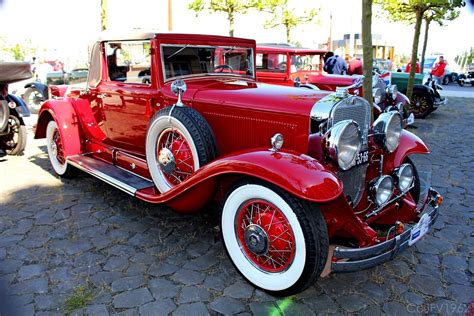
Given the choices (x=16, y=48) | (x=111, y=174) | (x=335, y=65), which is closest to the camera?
(x=16, y=48)

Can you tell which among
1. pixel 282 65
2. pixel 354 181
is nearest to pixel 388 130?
pixel 354 181

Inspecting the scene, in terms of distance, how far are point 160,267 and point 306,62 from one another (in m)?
7.13

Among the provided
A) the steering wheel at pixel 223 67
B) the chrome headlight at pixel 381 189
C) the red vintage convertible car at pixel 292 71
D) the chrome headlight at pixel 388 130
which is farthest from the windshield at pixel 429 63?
the chrome headlight at pixel 381 189

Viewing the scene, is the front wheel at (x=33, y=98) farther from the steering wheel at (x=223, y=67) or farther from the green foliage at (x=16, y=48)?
the green foliage at (x=16, y=48)

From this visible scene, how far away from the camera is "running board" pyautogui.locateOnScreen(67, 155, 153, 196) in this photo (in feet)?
11.6

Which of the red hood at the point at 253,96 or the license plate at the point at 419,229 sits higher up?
the red hood at the point at 253,96

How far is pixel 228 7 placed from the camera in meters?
15.1

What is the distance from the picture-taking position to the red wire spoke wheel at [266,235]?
251 cm

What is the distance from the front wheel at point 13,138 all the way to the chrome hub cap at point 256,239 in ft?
15.1

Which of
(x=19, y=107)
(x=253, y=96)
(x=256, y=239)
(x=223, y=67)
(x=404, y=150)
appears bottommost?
(x=256, y=239)

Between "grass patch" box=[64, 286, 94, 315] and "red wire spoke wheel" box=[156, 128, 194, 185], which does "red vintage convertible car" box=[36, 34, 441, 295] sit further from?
"grass patch" box=[64, 286, 94, 315]

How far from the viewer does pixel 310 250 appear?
2.32 m

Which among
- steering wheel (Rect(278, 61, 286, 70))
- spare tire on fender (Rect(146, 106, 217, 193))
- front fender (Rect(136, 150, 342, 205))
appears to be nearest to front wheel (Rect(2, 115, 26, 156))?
spare tire on fender (Rect(146, 106, 217, 193))

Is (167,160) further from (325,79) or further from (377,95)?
(325,79)
